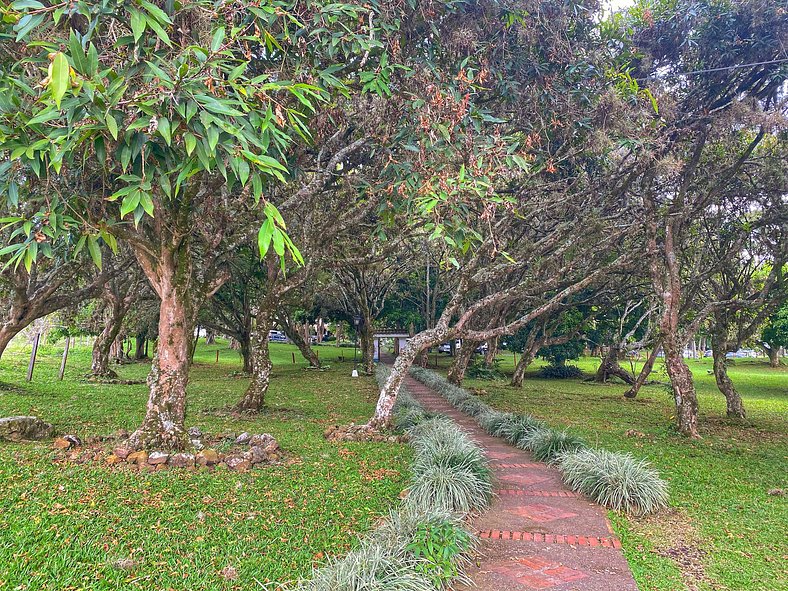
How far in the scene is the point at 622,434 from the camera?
31.1 feet

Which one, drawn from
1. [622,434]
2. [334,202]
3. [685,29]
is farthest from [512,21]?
[622,434]

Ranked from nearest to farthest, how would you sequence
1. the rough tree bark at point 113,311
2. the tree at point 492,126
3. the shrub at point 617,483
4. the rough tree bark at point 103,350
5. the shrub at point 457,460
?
the shrub at point 617,483
the tree at point 492,126
the shrub at point 457,460
the rough tree bark at point 113,311
the rough tree bark at point 103,350

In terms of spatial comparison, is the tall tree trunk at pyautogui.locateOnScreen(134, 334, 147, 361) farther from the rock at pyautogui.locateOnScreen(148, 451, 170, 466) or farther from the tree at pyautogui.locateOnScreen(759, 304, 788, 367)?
the tree at pyautogui.locateOnScreen(759, 304, 788, 367)

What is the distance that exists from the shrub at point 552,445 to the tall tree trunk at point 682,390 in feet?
10.4

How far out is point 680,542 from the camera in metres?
4.44

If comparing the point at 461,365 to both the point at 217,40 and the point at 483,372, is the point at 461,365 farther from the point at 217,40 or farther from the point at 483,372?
the point at 217,40

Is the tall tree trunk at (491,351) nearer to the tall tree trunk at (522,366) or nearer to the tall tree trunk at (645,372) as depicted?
the tall tree trunk at (522,366)

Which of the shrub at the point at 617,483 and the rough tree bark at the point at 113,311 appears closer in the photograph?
the shrub at the point at 617,483

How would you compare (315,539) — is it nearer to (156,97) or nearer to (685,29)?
(156,97)

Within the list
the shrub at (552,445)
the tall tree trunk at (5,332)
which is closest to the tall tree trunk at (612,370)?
the shrub at (552,445)

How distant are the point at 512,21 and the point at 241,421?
769cm

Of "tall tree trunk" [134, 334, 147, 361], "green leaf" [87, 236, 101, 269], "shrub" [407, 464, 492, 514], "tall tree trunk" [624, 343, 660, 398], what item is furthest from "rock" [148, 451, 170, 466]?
"tall tree trunk" [134, 334, 147, 361]

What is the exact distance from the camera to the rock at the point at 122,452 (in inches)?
227

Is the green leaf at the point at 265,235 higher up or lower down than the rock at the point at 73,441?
higher up
